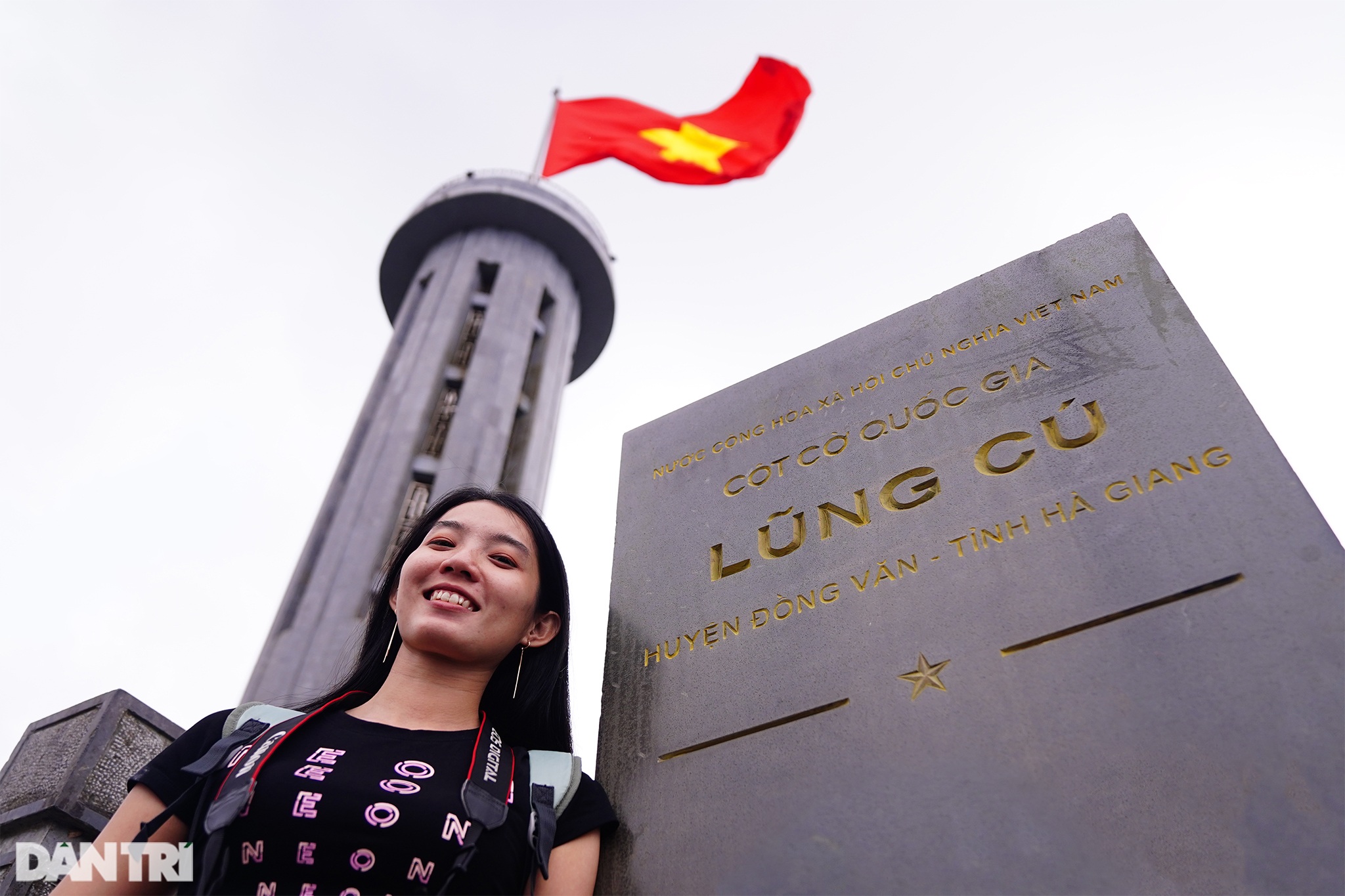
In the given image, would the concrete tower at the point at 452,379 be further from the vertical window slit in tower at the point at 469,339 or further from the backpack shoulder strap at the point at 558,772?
the backpack shoulder strap at the point at 558,772

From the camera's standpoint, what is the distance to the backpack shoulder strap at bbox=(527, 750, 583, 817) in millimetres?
3420

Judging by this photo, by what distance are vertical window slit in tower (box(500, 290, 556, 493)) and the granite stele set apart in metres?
20.3

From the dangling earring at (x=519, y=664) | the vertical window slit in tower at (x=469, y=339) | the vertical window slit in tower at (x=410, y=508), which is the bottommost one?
the dangling earring at (x=519, y=664)

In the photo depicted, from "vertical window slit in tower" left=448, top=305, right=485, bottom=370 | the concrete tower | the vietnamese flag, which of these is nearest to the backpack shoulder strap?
the vietnamese flag

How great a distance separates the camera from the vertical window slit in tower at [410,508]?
22.1m

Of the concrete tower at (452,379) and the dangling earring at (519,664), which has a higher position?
the concrete tower at (452,379)

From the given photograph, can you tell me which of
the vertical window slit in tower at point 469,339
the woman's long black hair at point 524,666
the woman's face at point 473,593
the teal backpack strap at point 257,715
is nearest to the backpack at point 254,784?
the teal backpack strap at point 257,715

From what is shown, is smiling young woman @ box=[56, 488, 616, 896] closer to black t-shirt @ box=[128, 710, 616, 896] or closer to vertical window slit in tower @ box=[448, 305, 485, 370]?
black t-shirt @ box=[128, 710, 616, 896]

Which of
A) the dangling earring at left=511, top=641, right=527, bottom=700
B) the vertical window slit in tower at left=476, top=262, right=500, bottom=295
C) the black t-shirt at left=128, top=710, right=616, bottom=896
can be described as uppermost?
the vertical window slit in tower at left=476, top=262, right=500, bottom=295

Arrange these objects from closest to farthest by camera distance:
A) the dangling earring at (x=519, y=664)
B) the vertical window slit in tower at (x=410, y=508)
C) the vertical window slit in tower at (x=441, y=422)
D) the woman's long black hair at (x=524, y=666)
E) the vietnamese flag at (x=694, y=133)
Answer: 1. the woman's long black hair at (x=524, y=666)
2. the dangling earring at (x=519, y=664)
3. the vietnamese flag at (x=694, y=133)
4. the vertical window slit in tower at (x=410, y=508)
5. the vertical window slit in tower at (x=441, y=422)

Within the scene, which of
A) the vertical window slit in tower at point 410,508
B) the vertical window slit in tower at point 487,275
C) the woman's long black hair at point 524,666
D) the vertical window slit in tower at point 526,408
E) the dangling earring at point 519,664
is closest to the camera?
the woman's long black hair at point 524,666

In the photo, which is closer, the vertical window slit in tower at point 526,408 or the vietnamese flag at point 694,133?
the vietnamese flag at point 694,133

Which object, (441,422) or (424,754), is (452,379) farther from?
(424,754)

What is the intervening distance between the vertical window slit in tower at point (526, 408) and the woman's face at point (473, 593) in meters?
20.2
